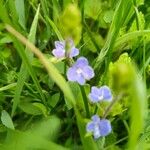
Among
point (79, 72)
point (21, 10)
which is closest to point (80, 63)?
point (79, 72)

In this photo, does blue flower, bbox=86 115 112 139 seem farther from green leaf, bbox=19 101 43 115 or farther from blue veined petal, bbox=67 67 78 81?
green leaf, bbox=19 101 43 115

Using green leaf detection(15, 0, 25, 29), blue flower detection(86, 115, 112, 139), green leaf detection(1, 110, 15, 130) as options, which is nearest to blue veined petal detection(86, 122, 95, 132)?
blue flower detection(86, 115, 112, 139)

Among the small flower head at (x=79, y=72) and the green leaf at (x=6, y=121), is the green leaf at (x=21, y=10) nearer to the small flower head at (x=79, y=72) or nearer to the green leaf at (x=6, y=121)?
the green leaf at (x=6, y=121)

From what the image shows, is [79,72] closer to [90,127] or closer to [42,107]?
[90,127]

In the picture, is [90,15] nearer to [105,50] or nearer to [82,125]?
[105,50]

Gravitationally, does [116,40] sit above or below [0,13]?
below

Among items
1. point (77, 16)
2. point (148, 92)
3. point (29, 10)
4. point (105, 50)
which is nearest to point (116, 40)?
point (105, 50)
